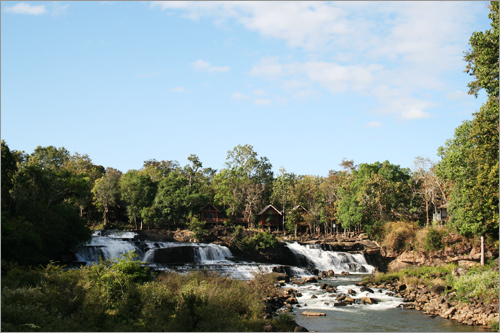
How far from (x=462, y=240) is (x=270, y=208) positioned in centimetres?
2854

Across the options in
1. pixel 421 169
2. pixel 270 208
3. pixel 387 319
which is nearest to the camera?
pixel 387 319

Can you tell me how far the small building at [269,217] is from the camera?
5934cm

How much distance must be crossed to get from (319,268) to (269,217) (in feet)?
60.9

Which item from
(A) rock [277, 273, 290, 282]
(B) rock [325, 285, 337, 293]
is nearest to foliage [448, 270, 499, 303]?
(B) rock [325, 285, 337, 293]

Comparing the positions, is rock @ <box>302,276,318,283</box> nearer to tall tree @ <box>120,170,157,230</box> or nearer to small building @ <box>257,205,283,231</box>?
small building @ <box>257,205,283,231</box>

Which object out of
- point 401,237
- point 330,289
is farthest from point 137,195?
point 401,237

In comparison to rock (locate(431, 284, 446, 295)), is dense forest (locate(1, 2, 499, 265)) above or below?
above

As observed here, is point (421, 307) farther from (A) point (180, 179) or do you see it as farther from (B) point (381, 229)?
(A) point (180, 179)

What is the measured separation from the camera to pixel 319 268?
4150cm

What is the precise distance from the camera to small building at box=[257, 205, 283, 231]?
59344mm

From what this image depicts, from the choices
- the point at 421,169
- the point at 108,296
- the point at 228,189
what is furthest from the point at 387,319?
the point at 228,189

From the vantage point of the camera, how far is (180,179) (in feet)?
182

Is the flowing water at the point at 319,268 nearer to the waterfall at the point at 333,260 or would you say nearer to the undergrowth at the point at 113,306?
the waterfall at the point at 333,260

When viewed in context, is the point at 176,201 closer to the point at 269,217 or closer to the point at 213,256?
the point at 269,217
